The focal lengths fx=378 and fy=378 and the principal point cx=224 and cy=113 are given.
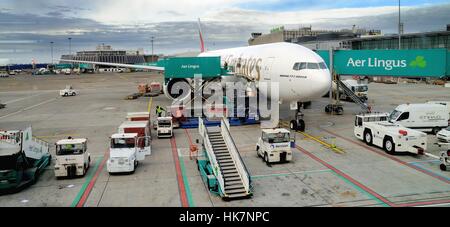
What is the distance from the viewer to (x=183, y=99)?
4019 cm

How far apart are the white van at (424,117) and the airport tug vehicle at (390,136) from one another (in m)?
3.21

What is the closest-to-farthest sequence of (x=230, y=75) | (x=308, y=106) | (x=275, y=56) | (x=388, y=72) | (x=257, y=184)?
(x=257, y=184), (x=275, y=56), (x=388, y=72), (x=230, y=75), (x=308, y=106)

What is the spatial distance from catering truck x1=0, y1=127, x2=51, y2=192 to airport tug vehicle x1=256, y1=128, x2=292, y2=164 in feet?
39.2

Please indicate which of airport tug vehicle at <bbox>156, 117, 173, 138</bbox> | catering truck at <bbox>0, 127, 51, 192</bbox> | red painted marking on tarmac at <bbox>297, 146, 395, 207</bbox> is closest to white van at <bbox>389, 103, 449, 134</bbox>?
red painted marking on tarmac at <bbox>297, 146, 395, 207</bbox>

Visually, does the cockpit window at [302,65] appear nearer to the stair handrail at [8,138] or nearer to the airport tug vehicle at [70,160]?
the airport tug vehicle at [70,160]

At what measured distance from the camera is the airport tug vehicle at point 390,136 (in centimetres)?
2173

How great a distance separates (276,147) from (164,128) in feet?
33.5

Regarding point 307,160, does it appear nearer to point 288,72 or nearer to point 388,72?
point 288,72

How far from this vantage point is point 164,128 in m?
27.9

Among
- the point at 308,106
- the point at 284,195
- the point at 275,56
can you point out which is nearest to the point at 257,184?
the point at 284,195

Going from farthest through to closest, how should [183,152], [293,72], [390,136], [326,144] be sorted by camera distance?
[293,72], [326,144], [183,152], [390,136]

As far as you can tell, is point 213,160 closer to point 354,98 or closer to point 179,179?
point 179,179

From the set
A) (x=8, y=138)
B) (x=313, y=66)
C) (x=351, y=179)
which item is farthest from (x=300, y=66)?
(x=8, y=138)
